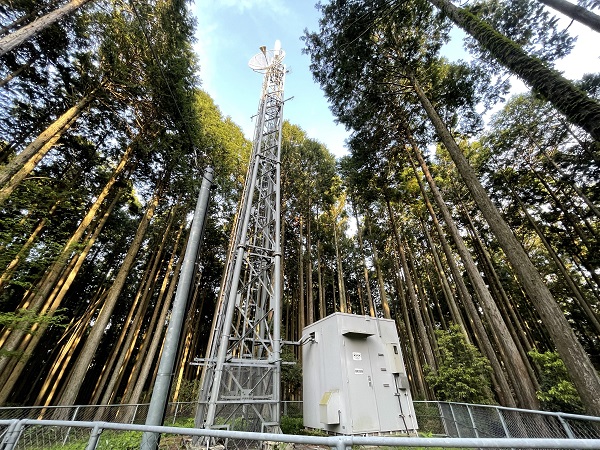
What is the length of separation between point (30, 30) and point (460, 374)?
1393cm

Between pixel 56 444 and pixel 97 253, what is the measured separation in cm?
1161

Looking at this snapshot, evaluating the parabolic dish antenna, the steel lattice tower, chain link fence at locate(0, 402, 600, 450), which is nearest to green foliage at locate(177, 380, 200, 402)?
chain link fence at locate(0, 402, 600, 450)

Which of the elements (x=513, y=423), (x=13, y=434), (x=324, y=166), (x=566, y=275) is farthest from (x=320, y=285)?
(x=13, y=434)

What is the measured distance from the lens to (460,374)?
7.49 m

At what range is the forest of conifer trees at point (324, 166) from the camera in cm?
577

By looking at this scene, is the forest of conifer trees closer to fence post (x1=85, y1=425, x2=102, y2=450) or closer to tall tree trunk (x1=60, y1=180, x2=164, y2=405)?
tall tree trunk (x1=60, y1=180, x2=164, y2=405)

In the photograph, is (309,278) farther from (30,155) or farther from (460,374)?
(30,155)

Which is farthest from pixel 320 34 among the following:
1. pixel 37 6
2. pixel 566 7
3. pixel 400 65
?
pixel 37 6

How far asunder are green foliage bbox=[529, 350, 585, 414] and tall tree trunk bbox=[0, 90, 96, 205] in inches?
625

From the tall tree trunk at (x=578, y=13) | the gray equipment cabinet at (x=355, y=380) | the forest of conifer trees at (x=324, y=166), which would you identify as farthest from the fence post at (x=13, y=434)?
the tall tree trunk at (x=578, y=13)

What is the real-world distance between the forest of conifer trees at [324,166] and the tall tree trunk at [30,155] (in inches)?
1.9

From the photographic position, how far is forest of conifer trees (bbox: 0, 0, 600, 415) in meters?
5.77

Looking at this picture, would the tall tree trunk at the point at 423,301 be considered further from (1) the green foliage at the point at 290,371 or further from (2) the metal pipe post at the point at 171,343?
(2) the metal pipe post at the point at 171,343

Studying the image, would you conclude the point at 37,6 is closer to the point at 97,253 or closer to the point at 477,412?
the point at 97,253
